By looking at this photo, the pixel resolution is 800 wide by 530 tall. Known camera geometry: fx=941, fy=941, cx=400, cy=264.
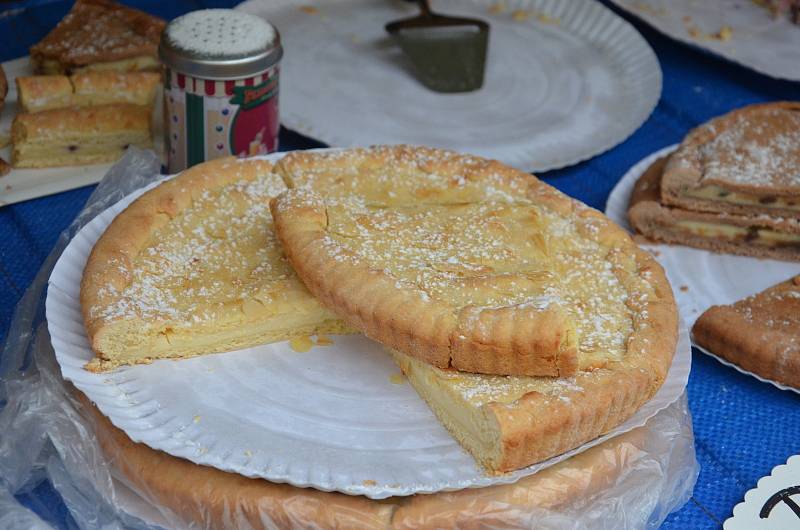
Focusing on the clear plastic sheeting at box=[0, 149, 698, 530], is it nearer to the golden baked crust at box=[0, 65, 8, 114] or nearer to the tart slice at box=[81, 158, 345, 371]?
the tart slice at box=[81, 158, 345, 371]

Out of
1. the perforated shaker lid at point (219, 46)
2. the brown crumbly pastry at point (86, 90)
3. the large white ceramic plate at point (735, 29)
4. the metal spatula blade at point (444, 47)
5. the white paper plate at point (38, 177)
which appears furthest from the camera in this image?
the large white ceramic plate at point (735, 29)

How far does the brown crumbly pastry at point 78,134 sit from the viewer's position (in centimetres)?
274

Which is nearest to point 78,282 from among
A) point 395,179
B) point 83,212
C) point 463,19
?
point 83,212

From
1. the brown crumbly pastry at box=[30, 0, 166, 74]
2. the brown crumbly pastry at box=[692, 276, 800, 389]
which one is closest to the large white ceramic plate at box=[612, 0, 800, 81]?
the brown crumbly pastry at box=[692, 276, 800, 389]

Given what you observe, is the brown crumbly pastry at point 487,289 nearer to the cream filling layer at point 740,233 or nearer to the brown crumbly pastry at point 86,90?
the cream filling layer at point 740,233

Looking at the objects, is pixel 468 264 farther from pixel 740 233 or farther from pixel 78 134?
pixel 78 134

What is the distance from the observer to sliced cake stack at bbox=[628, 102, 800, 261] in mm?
2727

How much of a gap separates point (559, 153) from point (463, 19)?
29.5 inches

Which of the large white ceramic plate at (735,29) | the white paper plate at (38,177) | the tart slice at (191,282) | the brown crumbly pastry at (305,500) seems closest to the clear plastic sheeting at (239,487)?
the brown crumbly pastry at (305,500)

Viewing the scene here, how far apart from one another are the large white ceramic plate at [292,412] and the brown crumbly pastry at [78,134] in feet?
2.77

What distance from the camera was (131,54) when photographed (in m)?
3.15

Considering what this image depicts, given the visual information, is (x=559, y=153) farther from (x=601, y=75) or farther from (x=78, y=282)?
(x=78, y=282)

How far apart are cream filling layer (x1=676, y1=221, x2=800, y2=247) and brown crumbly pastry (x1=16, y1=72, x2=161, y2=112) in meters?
1.71

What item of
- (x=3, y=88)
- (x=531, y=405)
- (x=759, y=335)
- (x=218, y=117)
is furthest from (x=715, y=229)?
(x=3, y=88)
